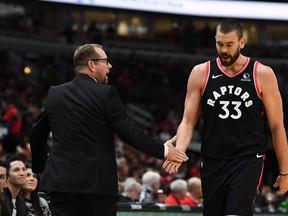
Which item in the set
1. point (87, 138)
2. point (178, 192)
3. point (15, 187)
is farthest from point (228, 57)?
point (178, 192)

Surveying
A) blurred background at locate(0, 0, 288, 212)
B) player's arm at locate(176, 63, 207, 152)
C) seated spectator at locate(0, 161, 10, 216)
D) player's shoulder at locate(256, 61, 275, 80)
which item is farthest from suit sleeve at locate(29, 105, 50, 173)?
blurred background at locate(0, 0, 288, 212)

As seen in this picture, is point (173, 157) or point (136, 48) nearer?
point (173, 157)

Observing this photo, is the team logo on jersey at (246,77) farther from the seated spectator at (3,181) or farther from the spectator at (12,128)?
the spectator at (12,128)

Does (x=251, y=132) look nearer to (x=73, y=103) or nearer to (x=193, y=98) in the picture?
(x=193, y=98)

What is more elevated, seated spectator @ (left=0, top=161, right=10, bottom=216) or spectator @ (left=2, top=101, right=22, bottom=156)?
seated spectator @ (left=0, top=161, right=10, bottom=216)

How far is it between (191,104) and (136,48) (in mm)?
24650

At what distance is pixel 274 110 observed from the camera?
727cm

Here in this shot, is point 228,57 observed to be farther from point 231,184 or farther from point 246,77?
point 231,184

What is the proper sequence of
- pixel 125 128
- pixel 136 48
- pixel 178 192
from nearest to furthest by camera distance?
pixel 125 128 < pixel 178 192 < pixel 136 48

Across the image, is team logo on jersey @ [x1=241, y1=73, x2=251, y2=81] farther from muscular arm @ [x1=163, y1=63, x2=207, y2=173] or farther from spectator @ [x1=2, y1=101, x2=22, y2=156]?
spectator @ [x1=2, y1=101, x2=22, y2=156]

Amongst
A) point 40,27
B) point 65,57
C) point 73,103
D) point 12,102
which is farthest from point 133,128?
point 40,27

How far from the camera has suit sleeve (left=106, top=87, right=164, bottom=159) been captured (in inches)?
261

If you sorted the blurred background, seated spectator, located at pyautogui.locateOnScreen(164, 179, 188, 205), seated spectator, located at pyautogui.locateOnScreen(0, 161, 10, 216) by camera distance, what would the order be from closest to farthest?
1. seated spectator, located at pyautogui.locateOnScreen(0, 161, 10, 216)
2. seated spectator, located at pyautogui.locateOnScreen(164, 179, 188, 205)
3. the blurred background

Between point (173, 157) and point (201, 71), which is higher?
point (201, 71)
